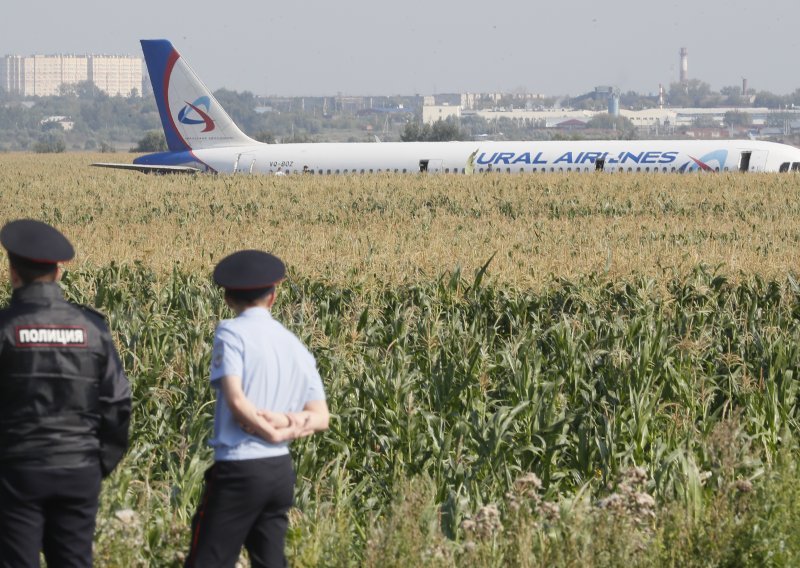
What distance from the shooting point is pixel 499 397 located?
48.4 feet

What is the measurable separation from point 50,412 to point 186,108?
6080 cm

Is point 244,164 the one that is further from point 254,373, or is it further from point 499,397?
point 254,373

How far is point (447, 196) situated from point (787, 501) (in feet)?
117

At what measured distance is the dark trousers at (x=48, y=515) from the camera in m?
6.69

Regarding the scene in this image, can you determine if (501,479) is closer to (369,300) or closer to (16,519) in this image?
(16,519)

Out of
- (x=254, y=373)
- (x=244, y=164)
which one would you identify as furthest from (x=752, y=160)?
(x=254, y=373)

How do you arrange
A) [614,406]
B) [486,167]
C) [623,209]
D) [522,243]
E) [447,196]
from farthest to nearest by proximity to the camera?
[486,167] < [447,196] < [623,209] < [522,243] < [614,406]

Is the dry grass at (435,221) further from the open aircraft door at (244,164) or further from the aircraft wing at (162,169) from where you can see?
the open aircraft door at (244,164)

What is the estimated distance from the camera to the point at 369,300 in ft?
60.0

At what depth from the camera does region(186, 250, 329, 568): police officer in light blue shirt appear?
6.77 metres

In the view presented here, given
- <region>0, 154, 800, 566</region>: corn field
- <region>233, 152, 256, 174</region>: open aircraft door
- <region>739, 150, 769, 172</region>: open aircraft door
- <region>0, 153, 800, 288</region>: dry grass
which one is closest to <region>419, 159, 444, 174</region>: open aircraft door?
<region>0, 153, 800, 288</region>: dry grass

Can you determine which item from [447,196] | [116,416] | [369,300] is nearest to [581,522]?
[116,416]

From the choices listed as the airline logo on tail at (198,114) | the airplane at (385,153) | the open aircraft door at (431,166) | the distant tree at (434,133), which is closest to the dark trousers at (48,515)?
the airplane at (385,153)

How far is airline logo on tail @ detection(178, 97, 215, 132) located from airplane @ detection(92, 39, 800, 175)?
0.05 meters
